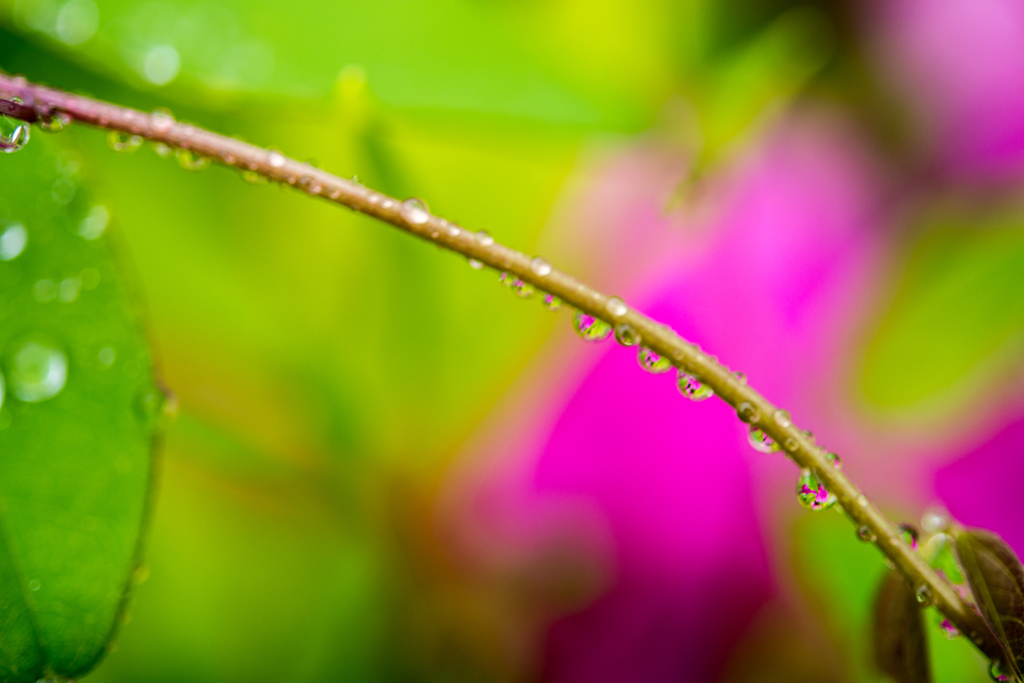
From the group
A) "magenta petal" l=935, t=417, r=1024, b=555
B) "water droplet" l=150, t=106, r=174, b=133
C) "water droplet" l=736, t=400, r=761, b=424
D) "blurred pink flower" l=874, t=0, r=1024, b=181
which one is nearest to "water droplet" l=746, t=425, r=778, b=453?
"water droplet" l=736, t=400, r=761, b=424

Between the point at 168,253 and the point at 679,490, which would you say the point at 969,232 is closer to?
the point at 679,490

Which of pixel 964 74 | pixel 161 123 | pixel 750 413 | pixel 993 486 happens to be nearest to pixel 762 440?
pixel 750 413

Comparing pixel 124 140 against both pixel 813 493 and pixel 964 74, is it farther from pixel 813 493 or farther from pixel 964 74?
pixel 964 74

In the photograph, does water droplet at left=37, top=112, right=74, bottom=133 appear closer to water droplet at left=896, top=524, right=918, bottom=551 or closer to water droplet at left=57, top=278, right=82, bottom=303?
water droplet at left=57, top=278, right=82, bottom=303

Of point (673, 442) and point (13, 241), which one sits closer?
point (13, 241)

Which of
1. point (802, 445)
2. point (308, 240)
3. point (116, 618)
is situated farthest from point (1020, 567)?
point (308, 240)

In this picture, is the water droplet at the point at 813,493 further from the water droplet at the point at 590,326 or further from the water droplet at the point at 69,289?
the water droplet at the point at 69,289

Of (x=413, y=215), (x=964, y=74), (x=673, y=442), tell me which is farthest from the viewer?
(x=964, y=74)
